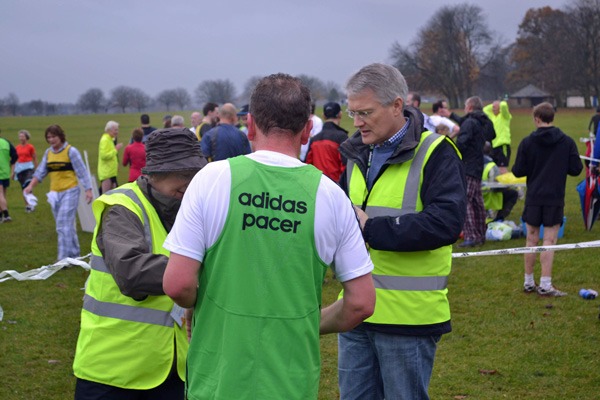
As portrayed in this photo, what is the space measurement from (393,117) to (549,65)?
85826 mm

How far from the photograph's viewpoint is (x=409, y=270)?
11.4 feet

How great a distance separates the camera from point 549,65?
83688mm

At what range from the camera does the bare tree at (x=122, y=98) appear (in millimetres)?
98812

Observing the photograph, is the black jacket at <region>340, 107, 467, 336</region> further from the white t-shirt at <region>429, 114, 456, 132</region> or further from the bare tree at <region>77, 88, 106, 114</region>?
the bare tree at <region>77, 88, 106, 114</region>

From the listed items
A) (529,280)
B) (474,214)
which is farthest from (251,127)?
(474,214)

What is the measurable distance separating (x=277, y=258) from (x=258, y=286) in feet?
0.35

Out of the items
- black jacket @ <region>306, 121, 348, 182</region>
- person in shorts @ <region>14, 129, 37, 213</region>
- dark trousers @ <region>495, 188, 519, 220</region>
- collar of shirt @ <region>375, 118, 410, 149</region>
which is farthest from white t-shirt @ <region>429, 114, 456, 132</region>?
person in shorts @ <region>14, 129, 37, 213</region>

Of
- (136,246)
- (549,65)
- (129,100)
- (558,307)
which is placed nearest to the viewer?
(136,246)

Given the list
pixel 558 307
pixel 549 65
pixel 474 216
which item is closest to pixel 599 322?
pixel 558 307

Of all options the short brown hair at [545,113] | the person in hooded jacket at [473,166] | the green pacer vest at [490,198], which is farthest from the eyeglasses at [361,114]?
the green pacer vest at [490,198]

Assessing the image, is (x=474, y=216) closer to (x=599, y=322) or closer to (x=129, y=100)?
(x=599, y=322)

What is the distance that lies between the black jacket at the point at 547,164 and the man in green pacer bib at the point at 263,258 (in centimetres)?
643

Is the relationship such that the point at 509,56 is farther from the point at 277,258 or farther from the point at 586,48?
the point at 277,258

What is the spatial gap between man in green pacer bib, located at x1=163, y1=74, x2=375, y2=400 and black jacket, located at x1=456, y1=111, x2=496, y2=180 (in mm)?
9121
